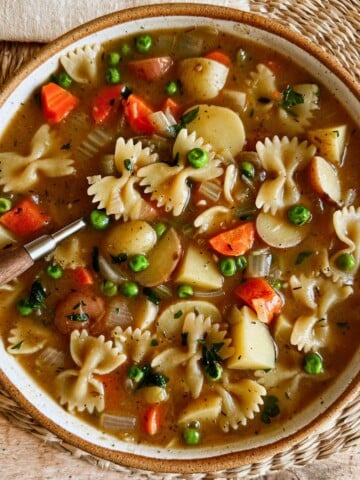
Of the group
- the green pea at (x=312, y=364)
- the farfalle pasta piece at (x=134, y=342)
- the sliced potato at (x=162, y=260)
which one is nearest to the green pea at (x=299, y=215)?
the sliced potato at (x=162, y=260)

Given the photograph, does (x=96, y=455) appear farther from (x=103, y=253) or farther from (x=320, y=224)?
(x=320, y=224)

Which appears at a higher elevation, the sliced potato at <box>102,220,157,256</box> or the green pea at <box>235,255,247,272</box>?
the green pea at <box>235,255,247,272</box>

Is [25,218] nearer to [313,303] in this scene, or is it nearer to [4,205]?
[4,205]

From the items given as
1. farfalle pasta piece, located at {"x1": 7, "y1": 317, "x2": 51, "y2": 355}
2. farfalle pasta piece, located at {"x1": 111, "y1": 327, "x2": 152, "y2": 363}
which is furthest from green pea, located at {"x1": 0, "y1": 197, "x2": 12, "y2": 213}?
farfalle pasta piece, located at {"x1": 111, "y1": 327, "x2": 152, "y2": 363}

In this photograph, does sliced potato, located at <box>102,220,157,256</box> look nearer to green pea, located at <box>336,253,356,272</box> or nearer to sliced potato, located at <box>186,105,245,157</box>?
sliced potato, located at <box>186,105,245,157</box>

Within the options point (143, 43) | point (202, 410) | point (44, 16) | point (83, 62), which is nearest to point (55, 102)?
point (83, 62)

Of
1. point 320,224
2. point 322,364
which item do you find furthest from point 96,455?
point 320,224

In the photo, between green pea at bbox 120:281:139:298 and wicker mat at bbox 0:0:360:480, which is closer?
green pea at bbox 120:281:139:298

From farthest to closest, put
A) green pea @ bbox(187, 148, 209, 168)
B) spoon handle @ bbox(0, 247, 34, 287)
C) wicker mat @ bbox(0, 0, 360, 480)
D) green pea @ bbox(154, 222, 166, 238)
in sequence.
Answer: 1. wicker mat @ bbox(0, 0, 360, 480)
2. green pea @ bbox(154, 222, 166, 238)
3. green pea @ bbox(187, 148, 209, 168)
4. spoon handle @ bbox(0, 247, 34, 287)
